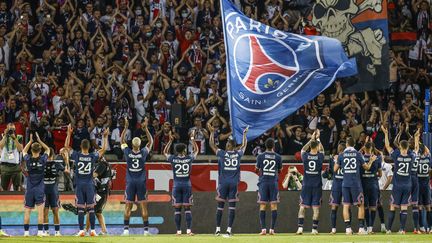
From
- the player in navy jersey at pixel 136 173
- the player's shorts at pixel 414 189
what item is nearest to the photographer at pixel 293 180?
the player's shorts at pixel 414 189

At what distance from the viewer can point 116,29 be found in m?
47.5

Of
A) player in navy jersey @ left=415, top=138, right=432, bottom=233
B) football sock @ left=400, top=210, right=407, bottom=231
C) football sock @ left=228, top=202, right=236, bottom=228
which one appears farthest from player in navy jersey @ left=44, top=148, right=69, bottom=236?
player in navy jersey @ left=415, top=138, right=432, bottom=233

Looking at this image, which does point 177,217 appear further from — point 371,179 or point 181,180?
point 371,179

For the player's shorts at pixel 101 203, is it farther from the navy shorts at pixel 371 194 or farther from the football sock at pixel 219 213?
the navy shorts at pixel 371 194

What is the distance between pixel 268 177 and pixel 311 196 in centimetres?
133

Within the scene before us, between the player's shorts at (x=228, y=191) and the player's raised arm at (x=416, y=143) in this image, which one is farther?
the player's raised arm at (x=416, y=143)

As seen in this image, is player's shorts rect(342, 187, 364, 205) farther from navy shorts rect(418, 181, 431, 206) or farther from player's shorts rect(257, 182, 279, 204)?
navy shorts rect(418, 181, 431, 206)

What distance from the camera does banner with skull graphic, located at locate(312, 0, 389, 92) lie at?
4456 centimetres

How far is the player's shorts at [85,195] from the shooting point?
39.4 m

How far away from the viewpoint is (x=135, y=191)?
40125 mm

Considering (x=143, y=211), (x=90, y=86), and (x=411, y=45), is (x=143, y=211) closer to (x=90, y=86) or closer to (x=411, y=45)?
(x=90, y=86)

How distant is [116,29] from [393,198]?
11226 millimetres

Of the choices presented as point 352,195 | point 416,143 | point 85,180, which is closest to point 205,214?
point 352,195

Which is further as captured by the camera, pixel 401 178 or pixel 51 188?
pixel 401 178
